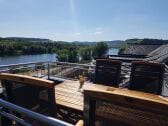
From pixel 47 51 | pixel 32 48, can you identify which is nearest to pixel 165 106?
pixel 32 48

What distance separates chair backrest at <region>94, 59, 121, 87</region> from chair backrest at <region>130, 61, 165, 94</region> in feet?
0.91

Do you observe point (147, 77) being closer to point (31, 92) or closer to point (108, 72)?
point (108, 72)

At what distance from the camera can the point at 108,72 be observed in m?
3.64

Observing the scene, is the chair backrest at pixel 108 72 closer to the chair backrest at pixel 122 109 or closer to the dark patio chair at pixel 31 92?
the dark patio chair at pixel 31 92

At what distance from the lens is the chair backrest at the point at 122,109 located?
124 centimetres

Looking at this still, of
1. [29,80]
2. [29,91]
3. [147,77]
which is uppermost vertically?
[29,80]

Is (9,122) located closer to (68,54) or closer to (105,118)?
(105,118)

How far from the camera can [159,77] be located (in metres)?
3.16

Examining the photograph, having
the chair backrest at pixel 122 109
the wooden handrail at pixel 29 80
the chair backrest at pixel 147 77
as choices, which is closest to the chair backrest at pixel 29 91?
the wooden handrail at pixel 29 80

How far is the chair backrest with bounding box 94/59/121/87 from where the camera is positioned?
3.54m

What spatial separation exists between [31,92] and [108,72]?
2.01 m

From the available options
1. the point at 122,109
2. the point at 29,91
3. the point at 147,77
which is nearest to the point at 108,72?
the point at 147,77

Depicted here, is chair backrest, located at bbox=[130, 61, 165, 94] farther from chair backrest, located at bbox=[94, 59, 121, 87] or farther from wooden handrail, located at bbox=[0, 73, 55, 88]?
wooden handrail, located at bbox=[0, 73, 55, 88]

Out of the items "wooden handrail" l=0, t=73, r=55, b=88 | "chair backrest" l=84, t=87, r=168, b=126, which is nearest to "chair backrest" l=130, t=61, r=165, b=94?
"chair backrest" l=84, t=87, r=168, b=126
